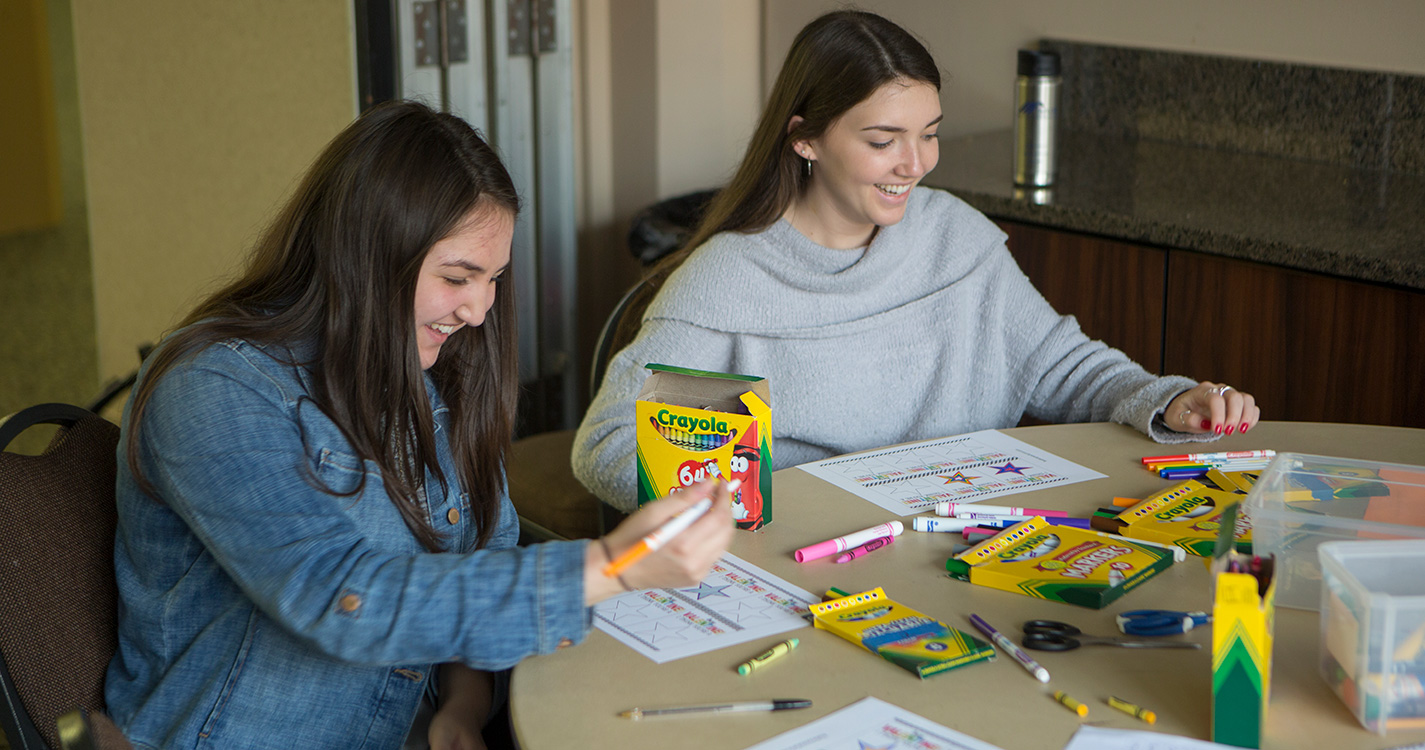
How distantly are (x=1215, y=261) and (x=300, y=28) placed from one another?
1.96 meters

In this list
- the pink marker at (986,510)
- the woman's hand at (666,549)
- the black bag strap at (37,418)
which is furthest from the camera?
the pink marker at (986,510)

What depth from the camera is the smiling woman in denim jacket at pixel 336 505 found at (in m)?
1.04

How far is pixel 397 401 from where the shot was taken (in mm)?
1244

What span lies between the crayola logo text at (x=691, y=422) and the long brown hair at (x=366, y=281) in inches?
9.4

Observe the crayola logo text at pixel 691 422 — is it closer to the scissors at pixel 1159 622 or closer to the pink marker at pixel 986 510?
the pink marker at pixel 986 510

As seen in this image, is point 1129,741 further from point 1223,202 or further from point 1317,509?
point 1223,202

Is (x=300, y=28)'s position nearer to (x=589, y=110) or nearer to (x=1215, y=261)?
(x=589, y=110)

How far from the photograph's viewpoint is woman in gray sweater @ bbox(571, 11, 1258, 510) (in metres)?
1.77

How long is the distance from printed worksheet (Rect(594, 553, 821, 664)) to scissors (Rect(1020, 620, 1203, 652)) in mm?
198

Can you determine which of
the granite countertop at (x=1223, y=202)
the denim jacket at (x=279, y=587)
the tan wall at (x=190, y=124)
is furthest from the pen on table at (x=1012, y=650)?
the tan wall at (x=190, y=124)

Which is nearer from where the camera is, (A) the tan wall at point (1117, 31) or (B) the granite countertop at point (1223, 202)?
(B) the granite countertop at point (1223, 202)

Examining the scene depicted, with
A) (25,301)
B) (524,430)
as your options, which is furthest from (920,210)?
(25,301)

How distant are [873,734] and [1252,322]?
1.54 meters

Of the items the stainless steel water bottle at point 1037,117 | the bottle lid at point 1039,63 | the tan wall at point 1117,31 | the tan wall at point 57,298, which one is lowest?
the tan wall at point 57,298
